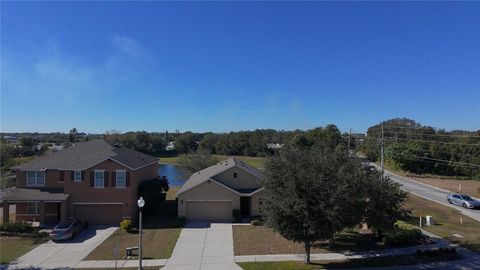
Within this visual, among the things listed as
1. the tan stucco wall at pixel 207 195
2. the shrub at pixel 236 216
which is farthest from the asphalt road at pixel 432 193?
the tan stucco wall at pixel 207 195

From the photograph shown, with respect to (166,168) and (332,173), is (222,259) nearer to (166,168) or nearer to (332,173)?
(332,173)

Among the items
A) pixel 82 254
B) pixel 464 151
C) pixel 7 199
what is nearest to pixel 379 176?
pixel 82 254

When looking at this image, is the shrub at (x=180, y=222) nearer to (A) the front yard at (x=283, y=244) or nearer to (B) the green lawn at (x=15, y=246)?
(A) the front yard at (x=283, y=244)

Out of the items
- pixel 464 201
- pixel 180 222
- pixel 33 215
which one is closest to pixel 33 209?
pixel 33 215

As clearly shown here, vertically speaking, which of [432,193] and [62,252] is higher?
[432,193]

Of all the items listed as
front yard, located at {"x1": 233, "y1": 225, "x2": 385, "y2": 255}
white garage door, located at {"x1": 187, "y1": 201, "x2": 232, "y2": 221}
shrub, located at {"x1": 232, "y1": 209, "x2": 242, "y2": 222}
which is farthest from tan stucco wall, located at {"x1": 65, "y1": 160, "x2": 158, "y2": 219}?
front yard, located at {"x1": 233, "y1": 225, "x2": 385, "y2": 255}

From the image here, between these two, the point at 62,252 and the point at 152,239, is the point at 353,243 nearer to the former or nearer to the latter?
the point at 152,239

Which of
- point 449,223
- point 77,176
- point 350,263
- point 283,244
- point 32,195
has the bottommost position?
point 283,244
